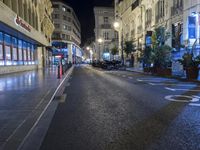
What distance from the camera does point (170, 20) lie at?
38.2 metres

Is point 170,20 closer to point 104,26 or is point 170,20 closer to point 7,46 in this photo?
point 7,46

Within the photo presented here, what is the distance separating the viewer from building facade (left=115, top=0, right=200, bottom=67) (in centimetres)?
3078

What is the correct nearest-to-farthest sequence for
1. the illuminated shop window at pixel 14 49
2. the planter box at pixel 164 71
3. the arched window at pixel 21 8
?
the planter box at pixel 164 71
the illuminated shop window at pixel 14 49
the arched window at pixel 21 8

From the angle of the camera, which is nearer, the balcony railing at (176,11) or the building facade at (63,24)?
the balcony railing at (176,11)

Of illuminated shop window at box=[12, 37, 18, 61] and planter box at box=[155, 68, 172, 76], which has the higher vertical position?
illuminated shop window at box=[12, 37, 18, 61]

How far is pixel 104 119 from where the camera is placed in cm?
805

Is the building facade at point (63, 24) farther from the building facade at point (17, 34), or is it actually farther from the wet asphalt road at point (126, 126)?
the wet asphalt road at point (126, 126)

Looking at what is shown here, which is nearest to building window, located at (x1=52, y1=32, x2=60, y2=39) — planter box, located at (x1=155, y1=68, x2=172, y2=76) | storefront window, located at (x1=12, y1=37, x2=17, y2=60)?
storefront window, located at (x1=12, y1=37, x2=17, y2=60)

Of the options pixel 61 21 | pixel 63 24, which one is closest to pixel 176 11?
pixel 61 21

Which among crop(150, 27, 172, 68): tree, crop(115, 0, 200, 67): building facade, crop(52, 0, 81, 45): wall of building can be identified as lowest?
crop(150, 27, 172, 68): tree

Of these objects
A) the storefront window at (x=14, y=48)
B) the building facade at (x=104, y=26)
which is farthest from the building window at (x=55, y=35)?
the storefront window at (x=14, y=48)

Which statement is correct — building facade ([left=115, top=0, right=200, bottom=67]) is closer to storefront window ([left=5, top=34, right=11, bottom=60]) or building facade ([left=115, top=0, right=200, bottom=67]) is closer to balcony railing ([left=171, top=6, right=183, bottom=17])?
balcony railing ([left=171, top=6, right=183, bottom=17])

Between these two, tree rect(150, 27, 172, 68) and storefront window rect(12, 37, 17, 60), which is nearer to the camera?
tree rect(150, 27, 172, 68)

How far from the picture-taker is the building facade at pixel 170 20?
30781 mm
